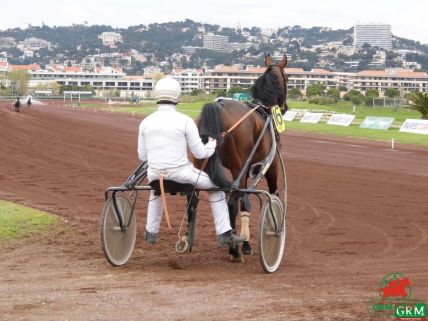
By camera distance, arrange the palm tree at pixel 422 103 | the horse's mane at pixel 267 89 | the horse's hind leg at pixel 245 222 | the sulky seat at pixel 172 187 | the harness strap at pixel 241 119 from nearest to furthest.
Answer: the sulky seat at pixel 172 187, the horse's hind leg at pixel 245 222, the harness strap at pixel 241 119, the horse's mane at pixel 267 89, the palm tree at pixel 422 103

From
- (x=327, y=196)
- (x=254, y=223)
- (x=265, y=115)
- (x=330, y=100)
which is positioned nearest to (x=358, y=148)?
(x=327, y=196)

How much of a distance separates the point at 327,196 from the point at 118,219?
23.1 ft

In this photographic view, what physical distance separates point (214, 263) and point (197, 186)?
2.81ft

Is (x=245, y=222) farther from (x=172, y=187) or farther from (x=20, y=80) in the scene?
(x=20, y=80)

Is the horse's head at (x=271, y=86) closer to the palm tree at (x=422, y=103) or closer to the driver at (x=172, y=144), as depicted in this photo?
the driver at (x=172, y=144)

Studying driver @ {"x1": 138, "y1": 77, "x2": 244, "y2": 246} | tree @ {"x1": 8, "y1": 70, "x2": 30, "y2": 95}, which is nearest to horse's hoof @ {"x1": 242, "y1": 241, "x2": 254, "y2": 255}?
driver @ {"x1": 138, "y1": 77, "x2": 244, "y2": 246}

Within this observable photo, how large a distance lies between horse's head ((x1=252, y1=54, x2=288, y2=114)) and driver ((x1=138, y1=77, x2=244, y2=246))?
2.02 m

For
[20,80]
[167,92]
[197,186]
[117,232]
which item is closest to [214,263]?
[197,186]

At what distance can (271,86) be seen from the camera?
9961 mm

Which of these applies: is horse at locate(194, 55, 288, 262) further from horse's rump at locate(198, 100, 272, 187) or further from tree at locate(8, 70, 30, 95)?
tree at locate(8, 70, 30, 95)

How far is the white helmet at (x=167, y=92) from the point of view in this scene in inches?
308

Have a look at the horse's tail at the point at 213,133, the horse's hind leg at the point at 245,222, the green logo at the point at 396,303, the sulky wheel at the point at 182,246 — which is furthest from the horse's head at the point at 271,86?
the green logo at the point at 396,303

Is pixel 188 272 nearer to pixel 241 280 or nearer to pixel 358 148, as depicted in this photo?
pixel 241 280

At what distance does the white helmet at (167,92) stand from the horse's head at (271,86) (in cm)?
217
